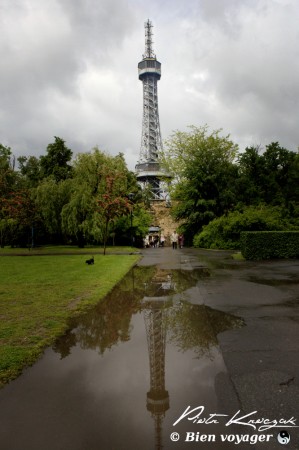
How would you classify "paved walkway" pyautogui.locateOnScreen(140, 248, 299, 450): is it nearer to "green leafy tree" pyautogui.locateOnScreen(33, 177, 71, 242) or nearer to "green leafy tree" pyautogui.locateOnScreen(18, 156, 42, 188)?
"green leafy tree" pyautogui.locateOnScreen(33, 177, 71, 242)

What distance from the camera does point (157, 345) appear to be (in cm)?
484

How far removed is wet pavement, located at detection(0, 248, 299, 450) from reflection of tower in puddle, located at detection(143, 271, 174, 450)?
0.02m

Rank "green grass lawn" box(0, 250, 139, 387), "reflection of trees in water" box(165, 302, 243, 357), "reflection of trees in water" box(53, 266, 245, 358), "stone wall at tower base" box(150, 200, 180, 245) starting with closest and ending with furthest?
"green grass lawn" box(0, 250, 139, 387) → "reflection of trees in water" box(165, 302, 243, 357) → "reflection of trees in water" box(53, 266, 245, 358) → "stone wall at tower base" box(150, 200, 180, 245)

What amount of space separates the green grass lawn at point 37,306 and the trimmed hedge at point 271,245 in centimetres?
912

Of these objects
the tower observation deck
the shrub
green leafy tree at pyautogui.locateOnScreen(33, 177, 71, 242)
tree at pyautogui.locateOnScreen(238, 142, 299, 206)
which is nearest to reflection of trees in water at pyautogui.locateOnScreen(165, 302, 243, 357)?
the shrub

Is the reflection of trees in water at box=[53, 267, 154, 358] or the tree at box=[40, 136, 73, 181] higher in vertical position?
the tree at box=[40, 136, 73, 181]

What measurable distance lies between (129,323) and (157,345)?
1.35m

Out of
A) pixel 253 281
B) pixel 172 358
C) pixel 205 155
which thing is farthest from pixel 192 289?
pixel 205 155

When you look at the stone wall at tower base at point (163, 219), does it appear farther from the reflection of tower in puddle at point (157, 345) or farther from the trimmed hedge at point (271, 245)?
the reflection of tower in puddle at point (157, 345)

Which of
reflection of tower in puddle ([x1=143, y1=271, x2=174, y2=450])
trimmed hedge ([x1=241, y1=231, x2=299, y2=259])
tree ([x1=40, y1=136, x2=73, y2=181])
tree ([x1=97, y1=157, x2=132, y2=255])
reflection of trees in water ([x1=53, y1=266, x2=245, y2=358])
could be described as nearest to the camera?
reflection of tower in puddle ([x1=143, y1=271, x2=174, y2=450])

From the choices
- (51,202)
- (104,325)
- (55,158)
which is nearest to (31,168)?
(55,158)

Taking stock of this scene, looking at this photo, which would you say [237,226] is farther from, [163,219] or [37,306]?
[163,219]

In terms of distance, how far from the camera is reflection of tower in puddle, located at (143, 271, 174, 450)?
3.01 m
